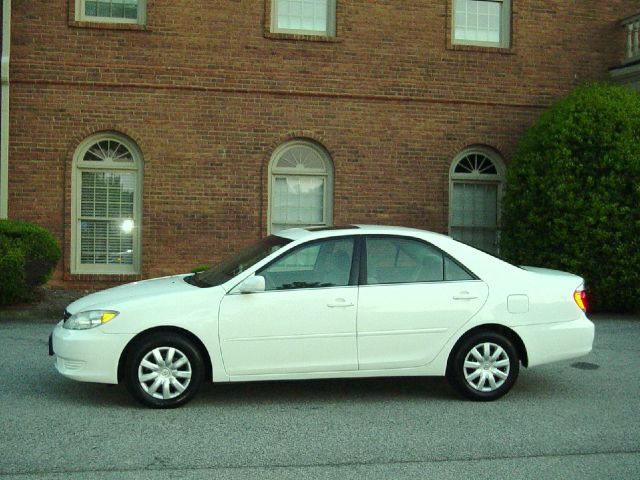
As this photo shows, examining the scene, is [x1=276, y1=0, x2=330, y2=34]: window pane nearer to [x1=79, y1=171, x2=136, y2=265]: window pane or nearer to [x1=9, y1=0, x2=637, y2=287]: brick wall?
[x1=9, y1=0, x2=637, y2=287]: brick wall

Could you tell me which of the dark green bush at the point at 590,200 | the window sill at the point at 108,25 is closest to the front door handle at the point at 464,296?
the dark green bush at the point at 590,200

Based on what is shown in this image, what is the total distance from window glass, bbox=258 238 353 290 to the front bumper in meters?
1.26

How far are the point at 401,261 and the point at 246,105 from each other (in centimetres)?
774

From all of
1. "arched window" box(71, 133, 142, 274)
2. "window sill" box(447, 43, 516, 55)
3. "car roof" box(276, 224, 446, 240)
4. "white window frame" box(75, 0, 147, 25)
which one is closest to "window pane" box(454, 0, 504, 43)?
"window sill" box(447, 43, 516, 55)

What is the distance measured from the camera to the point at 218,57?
1446 centimetres

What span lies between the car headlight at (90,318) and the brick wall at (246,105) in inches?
290

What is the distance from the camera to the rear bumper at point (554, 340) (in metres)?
7.40

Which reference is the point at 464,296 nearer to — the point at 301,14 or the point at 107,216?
the point at 107,216

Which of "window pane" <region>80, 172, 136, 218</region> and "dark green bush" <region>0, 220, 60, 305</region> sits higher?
"window pane" <region>80, 172, 136, 218</region>

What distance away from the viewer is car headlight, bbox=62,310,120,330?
6852 millimetres

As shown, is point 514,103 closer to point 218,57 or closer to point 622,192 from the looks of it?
Result: point 622,192

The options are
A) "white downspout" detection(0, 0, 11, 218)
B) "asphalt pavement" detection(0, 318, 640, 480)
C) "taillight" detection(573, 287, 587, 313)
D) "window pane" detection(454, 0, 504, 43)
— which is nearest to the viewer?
"asphalt pavement" detection(0, 318, 640, 480)

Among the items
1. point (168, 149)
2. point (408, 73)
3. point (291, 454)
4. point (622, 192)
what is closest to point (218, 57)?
point (168, 149)

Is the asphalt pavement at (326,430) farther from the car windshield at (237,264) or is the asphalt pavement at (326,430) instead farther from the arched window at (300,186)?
the arched window at (300,186)
